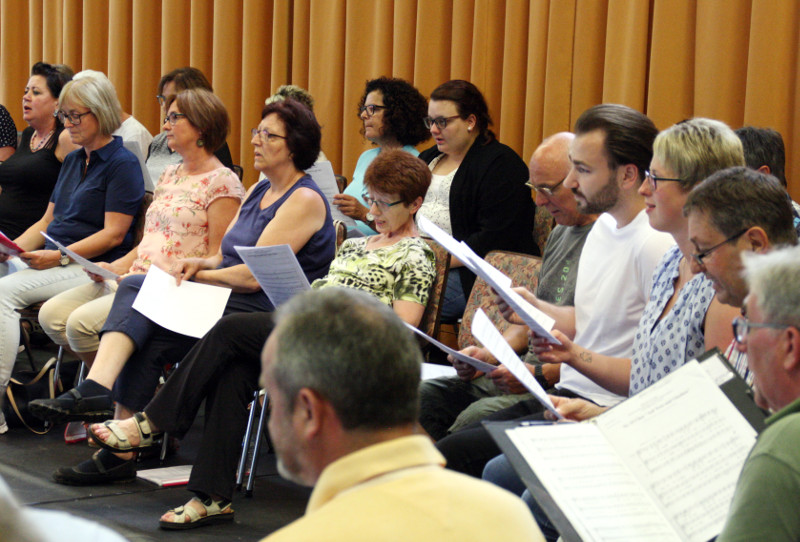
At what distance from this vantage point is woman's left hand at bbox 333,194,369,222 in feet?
13.5

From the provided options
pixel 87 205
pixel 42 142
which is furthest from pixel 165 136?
pixel 87 205

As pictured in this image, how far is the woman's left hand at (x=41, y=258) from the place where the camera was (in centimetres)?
411

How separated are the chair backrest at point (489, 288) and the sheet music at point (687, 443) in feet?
4.21

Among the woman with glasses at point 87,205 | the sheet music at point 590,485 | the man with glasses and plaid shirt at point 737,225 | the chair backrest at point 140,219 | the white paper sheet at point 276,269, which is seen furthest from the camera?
the chair backrest at point 140,219

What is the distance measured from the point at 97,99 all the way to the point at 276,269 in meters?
1.76

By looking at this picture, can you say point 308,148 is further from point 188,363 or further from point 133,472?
point 133,472

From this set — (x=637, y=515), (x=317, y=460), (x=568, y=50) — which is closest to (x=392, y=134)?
(x=568, y=50)

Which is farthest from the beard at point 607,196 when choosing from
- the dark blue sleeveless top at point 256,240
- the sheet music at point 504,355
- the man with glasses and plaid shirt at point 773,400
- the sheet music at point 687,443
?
the dark blue sleeveless top at point 256,240

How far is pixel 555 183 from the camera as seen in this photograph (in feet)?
9.23

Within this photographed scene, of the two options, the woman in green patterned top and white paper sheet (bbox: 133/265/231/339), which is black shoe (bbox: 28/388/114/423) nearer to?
white paper sheet (bbox: 133/265/231/339)

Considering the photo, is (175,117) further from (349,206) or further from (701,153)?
(701,153)

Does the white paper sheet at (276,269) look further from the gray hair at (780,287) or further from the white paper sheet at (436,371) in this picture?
the gray hair at (780,287)

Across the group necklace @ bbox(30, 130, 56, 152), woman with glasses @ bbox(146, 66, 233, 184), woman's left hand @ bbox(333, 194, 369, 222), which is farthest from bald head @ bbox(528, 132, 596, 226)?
necklace @ bbox(30, 130, 56, 152)

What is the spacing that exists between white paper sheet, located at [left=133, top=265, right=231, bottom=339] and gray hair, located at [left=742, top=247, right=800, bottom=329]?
2.34 metres
